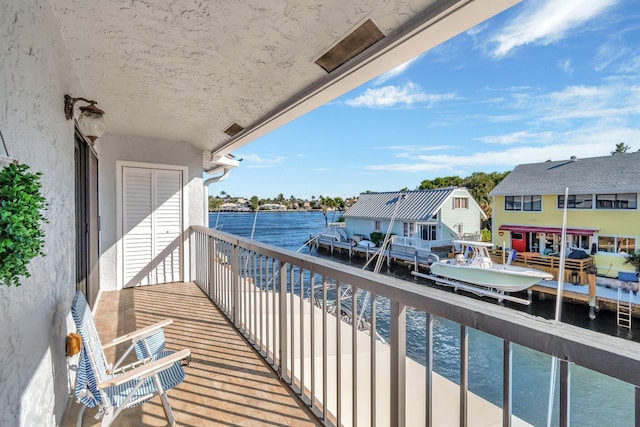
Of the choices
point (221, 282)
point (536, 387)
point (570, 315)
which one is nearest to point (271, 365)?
point (221, 282)

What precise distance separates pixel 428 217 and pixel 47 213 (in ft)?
57.1

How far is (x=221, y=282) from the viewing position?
405 cm

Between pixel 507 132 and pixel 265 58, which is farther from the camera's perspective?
pixel 507 132

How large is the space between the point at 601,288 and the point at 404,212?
918 centimetres

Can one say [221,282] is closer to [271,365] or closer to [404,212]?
[271,365]

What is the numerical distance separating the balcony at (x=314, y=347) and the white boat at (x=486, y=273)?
7.19 m

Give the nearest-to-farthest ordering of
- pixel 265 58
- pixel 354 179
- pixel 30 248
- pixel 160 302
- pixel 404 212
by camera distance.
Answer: pixel 30 248
pixel 265 58
pixel 160 302
pixel 404 212
pixel 354 179

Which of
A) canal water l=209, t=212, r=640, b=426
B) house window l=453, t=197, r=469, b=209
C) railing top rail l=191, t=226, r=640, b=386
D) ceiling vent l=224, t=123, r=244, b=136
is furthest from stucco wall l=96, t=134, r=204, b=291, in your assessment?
house window l=453, t=197, r=469, b=209

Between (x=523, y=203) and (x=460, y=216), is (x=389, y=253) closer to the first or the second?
(x=460, y=216)

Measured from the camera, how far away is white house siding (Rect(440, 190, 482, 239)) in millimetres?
17909

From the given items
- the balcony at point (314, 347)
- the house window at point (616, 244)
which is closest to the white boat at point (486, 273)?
the house window at point (616, 244)

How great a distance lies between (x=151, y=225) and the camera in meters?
5.20

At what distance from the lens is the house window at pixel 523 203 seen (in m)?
14.8

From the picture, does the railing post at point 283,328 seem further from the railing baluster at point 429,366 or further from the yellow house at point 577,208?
the yellow house at point 577,208
